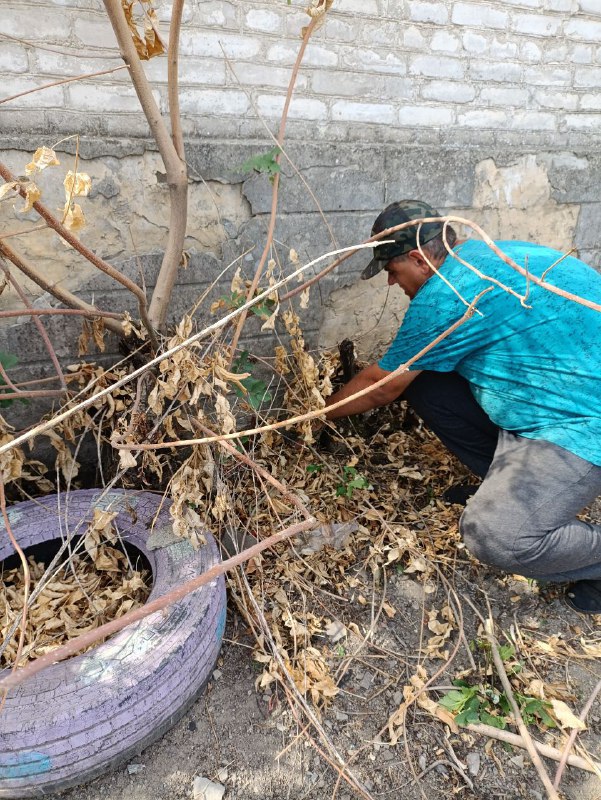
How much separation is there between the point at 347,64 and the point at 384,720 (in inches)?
112

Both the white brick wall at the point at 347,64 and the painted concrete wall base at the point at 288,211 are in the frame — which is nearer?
the white brick wall at the point at 347,64

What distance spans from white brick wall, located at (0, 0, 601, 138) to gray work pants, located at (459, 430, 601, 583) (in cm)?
189

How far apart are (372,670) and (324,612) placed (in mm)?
284

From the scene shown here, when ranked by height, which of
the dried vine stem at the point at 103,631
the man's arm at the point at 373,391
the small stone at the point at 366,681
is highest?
the dried vine stem at the point at 103,631

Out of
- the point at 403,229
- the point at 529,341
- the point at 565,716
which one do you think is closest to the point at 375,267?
the point at 403,229

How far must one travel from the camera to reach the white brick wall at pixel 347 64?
2.11 metres

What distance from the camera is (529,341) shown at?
2105 mm

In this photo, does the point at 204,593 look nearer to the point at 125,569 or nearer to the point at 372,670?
the point at 125,569

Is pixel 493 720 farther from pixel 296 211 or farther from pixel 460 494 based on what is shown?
pixel 296 211

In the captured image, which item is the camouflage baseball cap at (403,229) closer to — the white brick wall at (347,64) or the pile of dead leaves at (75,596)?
the white brick wall at (347,64)

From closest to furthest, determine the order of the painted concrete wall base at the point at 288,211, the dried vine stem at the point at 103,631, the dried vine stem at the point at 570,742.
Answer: the dried vine stem at the point at 103,631 → the dried vine stem at the point at 570,742 → the painted concrete wall base at the point at 288,211

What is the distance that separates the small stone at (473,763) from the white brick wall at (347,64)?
2.63m

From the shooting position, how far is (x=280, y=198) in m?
2.65

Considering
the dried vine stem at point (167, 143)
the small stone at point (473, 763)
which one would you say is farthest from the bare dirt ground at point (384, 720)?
the dried vine stem at point (167, 143)
